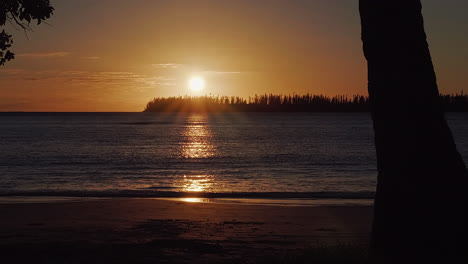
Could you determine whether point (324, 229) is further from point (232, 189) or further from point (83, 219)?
point (232, 189)

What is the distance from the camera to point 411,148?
30.0 feet

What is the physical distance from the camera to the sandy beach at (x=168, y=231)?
40.0 feet

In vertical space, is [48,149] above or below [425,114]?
→ below

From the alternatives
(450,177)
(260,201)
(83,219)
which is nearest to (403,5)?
(450,177)

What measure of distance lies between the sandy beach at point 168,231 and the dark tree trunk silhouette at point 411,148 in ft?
10.1

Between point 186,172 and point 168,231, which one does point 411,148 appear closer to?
point 168,231

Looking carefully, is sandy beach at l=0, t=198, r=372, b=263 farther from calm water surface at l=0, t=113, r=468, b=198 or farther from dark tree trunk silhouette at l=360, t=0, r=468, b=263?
calm water surface at l=0, t=113, r=468, b=198

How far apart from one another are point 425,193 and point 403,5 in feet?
8.93

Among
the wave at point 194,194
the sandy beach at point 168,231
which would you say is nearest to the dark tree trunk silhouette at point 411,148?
the sandy beach at point 168,231

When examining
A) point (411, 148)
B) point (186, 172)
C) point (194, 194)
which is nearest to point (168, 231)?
point (411, 148)

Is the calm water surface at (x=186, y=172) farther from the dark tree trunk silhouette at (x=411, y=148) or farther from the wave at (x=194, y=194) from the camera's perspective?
the dark tree trunk silhouette at (x=411, y=148)

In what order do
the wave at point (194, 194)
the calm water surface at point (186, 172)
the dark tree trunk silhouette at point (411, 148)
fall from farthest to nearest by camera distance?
the calm water surface at point (186, 172)
the wave at point (194, 194)
the dark tree trunk silhouette at point (411, 148)

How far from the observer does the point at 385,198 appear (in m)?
9.45

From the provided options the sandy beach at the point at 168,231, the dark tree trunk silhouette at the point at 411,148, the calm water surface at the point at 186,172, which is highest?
the dark tree trunk silhouette at the point at 411,148
